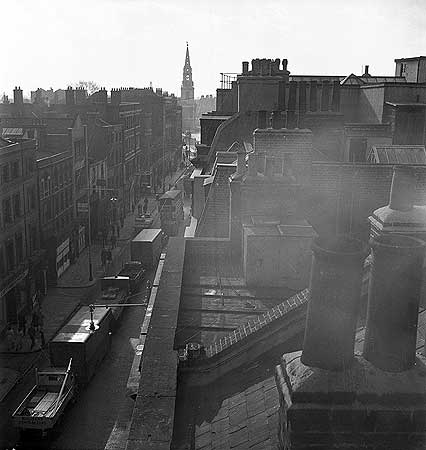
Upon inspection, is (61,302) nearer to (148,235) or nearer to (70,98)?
(148,235)

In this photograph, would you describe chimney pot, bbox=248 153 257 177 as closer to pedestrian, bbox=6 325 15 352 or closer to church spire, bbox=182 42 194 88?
pedestrian, bbox=6 325 15 352

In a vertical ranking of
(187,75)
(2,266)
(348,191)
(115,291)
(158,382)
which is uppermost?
(187,75)

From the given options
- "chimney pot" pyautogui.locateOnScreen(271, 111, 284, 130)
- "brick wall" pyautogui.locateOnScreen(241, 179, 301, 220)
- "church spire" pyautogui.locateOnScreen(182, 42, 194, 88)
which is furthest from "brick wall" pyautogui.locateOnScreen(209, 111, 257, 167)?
"church spire" pyautogui.locateOnScreen(182, 42, 194, 88)

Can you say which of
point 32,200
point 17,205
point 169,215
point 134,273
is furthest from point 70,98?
point 134,273

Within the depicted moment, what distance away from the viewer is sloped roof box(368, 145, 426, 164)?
21553 millimetres

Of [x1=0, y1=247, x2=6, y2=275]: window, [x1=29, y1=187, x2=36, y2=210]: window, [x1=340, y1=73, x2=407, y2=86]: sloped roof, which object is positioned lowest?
[x1=0, y1=247, x2=6, y2=275]: window

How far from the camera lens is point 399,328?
5270 mm

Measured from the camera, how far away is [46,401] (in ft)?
70.8

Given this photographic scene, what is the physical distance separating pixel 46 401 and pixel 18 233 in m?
14.5

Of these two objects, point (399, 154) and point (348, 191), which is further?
point (399, 154)

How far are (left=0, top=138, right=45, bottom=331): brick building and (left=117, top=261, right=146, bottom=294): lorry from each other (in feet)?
18.1

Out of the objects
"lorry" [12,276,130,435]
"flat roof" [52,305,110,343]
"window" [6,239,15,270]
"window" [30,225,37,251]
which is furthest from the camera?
"window" [30,225,37,251]

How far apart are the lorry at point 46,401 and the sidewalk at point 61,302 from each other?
2592 millimetres

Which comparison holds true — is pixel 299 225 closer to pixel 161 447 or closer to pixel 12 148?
pixel 161 447
